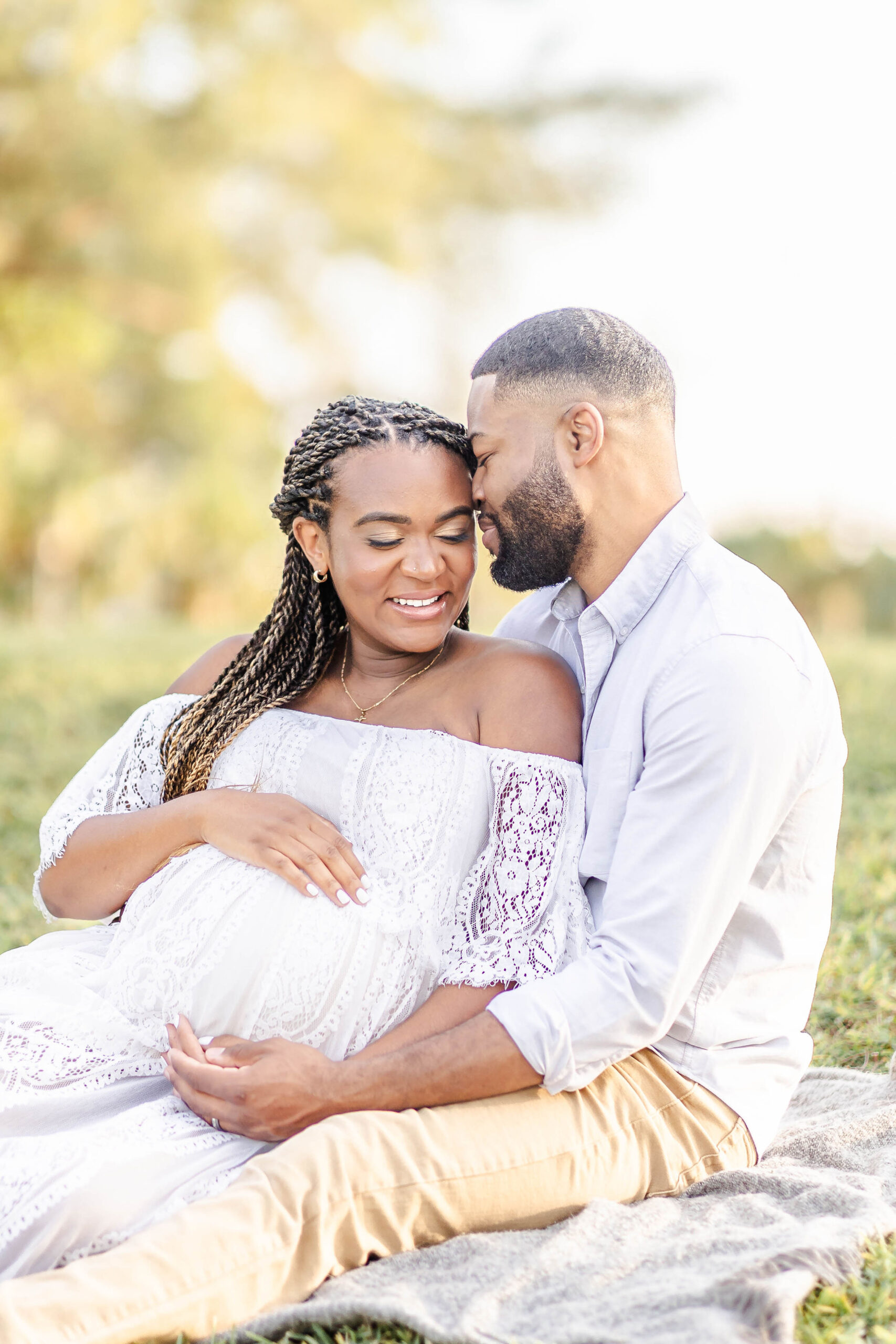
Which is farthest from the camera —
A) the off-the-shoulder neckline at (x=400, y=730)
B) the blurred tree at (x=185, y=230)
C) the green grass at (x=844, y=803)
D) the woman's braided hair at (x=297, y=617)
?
the blurred tree at (x=185, y=230)

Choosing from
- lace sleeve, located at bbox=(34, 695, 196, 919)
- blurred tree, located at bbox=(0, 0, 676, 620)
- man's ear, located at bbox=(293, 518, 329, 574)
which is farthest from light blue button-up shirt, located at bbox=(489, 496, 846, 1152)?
blurred tree, located at bbox=(0, 0, 676, 620)

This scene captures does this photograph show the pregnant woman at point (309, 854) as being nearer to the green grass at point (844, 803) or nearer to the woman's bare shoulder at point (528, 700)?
the woman's bare shoulder at point (528, 700)

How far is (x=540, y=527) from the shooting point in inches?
122

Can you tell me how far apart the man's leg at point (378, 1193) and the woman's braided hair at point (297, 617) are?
109 cm

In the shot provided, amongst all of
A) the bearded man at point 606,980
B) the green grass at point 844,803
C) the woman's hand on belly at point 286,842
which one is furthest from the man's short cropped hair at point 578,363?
the green grass at point 844,803

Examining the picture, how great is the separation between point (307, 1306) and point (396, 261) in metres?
14.4

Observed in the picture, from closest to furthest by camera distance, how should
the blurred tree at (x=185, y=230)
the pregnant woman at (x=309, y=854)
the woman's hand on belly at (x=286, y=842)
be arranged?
the pregnant woman at (x=309, y=854)
the woman's hand on belly at (x=286, y=842)
the blurred tree at (x=185, y=230)

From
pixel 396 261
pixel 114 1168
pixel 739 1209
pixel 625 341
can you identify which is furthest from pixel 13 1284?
pixel 396 261

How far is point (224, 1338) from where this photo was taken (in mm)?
2266

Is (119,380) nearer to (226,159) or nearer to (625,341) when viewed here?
(226,159)

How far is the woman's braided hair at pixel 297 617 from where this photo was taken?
10.4ft

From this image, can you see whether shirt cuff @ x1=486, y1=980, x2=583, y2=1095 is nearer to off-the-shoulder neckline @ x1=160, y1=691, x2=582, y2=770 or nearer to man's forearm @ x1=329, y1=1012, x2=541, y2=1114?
man's forearm @ x1=329, y1=1012, x2=541, y2=1114

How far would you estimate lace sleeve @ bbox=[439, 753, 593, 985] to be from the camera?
2760 millimetres

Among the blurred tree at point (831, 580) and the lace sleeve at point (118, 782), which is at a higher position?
the blurred tree at point (831, 580)
